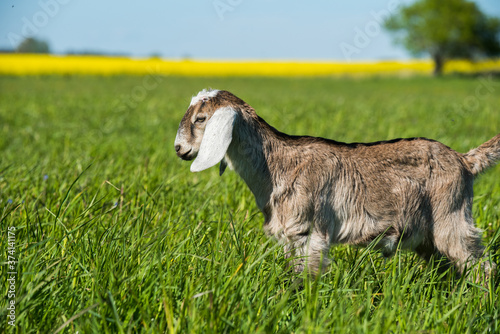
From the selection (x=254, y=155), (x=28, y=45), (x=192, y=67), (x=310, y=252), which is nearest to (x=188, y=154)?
(x=254, y=155)

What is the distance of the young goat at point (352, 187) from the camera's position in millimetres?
2836

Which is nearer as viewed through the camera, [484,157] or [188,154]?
[188,154]

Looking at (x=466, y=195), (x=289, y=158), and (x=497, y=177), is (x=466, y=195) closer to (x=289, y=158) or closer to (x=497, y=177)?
(x=289, y=158)

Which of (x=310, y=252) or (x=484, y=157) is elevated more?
(x=484, y=157)

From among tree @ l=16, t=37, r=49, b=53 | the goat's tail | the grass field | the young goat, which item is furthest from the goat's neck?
tree @ l=16, t=37, r=49, b=53

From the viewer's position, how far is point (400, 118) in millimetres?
12055

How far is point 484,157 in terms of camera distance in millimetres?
3070

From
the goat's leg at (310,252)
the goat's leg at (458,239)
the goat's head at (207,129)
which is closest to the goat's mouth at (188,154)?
the goat's head at (207,129)

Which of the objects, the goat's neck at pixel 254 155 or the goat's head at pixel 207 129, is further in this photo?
the goat's neck at pixel 254 155

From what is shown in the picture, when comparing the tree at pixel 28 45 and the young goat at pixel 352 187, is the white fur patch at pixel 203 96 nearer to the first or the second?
the young goat at pixel 352 187

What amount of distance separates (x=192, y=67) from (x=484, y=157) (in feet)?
192

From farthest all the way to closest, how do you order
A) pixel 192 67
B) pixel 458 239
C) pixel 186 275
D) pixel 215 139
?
pixel 192 67, pixel 458 239, pixel 215 139, pixel 186 275

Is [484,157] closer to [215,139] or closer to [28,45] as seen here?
[215,139]

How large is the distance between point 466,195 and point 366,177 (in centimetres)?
64
